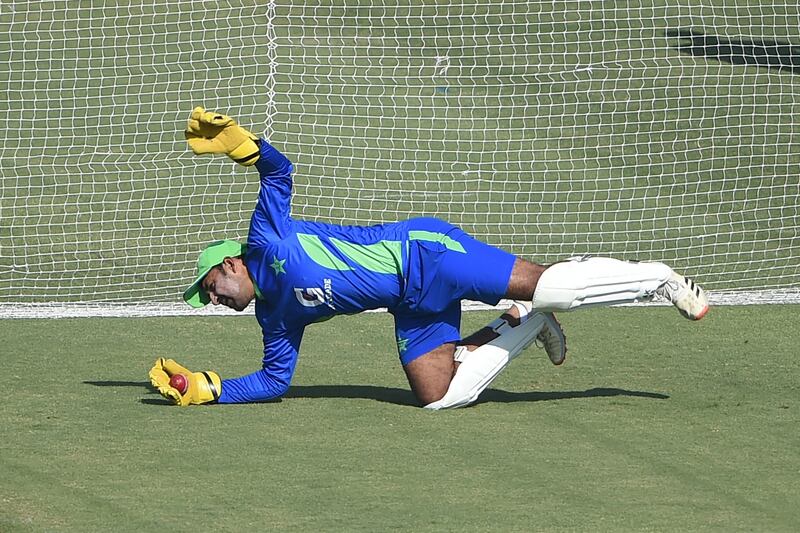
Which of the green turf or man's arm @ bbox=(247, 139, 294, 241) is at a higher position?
man's arm @ bbox=(247, 139, 294, 241)

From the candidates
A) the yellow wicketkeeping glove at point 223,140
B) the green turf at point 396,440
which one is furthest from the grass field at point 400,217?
the yellow wicketkeeping glove at point 223,140

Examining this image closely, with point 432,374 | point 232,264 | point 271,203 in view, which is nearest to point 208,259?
point 232,264

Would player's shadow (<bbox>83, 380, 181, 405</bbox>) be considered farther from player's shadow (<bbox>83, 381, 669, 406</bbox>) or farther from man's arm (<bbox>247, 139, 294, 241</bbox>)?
man's arm (<bbox>247, 139, 294, 241</bbox>)

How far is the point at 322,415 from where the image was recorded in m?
5.53

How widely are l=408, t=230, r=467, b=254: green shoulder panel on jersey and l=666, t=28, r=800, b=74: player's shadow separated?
8.98 m

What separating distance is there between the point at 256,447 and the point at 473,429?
34.8 inches

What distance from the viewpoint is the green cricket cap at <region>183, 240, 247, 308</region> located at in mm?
5539

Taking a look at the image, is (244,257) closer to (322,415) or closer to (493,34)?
(322,415)

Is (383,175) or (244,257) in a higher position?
(244,257)

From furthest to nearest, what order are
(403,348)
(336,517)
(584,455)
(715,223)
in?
(715,223) → (403,348) → (584,455) → (336,517)

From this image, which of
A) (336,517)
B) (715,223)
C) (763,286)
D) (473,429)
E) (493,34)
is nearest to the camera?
(336,517)

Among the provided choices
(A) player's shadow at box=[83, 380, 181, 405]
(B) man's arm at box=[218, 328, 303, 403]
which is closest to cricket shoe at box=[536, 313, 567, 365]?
(B) man's arm at box=[218, 328, 303, 403]

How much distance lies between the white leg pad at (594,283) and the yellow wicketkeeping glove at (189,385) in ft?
4.70

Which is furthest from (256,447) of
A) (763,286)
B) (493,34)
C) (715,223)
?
(493,34)
